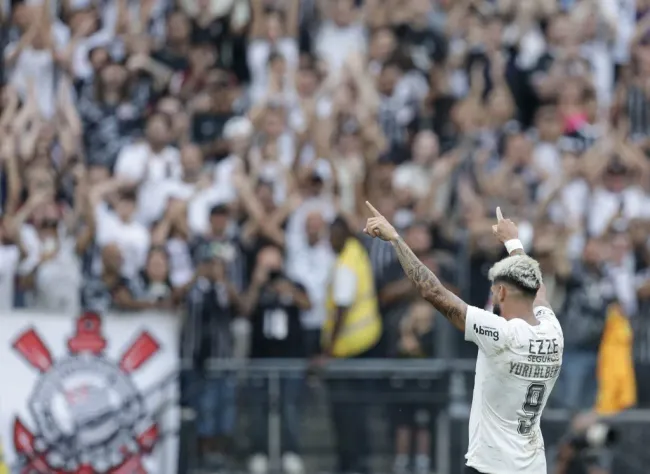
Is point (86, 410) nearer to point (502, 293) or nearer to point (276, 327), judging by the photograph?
point (276, 327)

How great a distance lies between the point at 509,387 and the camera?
8227 millimetres

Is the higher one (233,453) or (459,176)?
(459,176)

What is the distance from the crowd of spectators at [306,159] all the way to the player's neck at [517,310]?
472 centimetres

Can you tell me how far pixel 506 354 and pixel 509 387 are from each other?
236 mm

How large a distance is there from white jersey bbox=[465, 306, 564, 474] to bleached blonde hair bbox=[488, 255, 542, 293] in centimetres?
23

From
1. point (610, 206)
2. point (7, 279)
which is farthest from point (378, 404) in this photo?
point (7, 279)

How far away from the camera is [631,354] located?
512 inches

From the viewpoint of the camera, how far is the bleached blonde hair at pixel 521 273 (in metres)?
8.00

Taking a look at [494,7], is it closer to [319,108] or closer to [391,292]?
[319,108]

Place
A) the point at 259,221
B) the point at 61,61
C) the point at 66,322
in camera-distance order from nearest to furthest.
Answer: the point at 66,322 < the point at 259,221 < the point at 61,61

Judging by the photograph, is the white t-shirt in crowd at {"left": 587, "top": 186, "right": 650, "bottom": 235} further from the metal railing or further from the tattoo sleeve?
the tattoo sleeve

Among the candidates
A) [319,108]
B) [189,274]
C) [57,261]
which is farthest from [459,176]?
[57,261]

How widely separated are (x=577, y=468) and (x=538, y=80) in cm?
479

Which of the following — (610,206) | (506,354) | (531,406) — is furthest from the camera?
(610,206)
